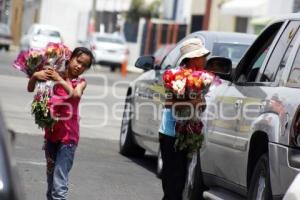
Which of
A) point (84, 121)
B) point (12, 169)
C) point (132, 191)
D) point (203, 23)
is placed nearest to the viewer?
point (12, 169)

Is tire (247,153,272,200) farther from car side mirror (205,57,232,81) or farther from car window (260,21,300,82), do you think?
car side mirror (205,57,232,81)

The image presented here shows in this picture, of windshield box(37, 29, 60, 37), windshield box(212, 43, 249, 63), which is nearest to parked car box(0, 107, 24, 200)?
windshield box(212, 43, 249, 63)

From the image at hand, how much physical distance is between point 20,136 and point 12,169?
11.1m

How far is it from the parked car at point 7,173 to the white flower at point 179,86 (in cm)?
383

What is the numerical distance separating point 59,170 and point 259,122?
5.20 feet

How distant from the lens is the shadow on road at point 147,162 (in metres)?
13.9

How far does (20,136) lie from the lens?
15703 millimetres

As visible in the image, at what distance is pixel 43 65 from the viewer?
897cm

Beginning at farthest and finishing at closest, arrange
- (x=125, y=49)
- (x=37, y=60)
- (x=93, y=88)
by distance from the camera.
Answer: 1. (x=125, y=49)
2. (x=93, y=88)
3. (x=37, y=60)

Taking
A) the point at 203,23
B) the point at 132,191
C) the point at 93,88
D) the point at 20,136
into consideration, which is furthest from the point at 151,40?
the point at 132,191

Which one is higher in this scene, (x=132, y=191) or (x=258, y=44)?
(x=258, y=44)

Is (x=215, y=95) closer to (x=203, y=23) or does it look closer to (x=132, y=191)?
(x=132, y=191)

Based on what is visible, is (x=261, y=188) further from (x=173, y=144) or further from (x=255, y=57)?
(x=255, y=57)

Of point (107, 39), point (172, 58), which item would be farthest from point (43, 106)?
point (107, 39)
